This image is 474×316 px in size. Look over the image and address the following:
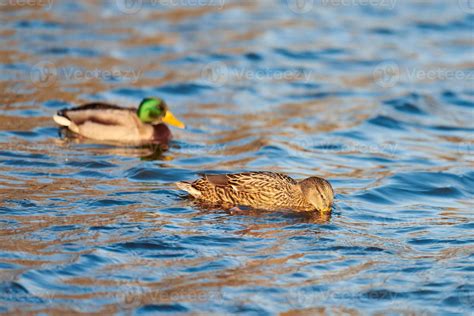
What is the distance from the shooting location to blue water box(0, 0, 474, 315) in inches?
339

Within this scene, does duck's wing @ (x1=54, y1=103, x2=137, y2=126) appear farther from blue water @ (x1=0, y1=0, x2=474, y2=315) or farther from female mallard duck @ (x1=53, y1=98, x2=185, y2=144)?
blue water @ (x1=0, y1=0, x2=474, y2=315)

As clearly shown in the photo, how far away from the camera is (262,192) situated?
10.8 metres

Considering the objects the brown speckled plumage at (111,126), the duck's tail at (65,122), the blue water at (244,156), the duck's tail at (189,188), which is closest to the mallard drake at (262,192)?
the duck's tail at (189,188)

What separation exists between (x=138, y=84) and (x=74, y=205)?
7426 mm

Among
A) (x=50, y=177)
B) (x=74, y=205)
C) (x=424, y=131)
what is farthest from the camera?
(x=424, y=131)

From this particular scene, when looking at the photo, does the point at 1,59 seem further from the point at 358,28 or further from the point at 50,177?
the point at 358,28

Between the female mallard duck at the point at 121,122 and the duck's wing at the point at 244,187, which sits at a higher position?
the female mallard duck at the point at 121,122

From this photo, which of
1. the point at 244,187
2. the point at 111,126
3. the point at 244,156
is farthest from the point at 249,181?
the point at 111,126

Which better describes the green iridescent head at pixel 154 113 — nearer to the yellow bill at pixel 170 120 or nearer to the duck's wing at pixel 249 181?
the yellow bill at pixel 170 120

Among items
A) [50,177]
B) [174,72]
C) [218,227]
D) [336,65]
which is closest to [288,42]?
[336,65]

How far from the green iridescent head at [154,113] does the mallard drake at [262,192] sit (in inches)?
154

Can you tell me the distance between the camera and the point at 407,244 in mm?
9961

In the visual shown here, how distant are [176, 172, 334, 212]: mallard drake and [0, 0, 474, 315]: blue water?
19 cm

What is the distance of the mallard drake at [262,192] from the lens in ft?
35.4
